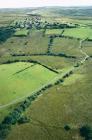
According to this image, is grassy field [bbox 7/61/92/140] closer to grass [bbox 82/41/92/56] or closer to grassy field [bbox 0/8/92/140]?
grassy field [bbox 0/8/92/140]

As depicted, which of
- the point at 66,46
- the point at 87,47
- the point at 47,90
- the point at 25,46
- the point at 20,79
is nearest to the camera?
the point at 47,90

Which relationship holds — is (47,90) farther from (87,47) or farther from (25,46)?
(25,46)

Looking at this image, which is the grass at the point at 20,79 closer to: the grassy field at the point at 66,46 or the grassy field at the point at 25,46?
the grassy field at the point at 25,46

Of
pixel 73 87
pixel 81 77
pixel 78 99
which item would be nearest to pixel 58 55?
pixel 81 77

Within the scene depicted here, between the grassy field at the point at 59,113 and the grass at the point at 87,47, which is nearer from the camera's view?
the grassy field at the point at 59,113

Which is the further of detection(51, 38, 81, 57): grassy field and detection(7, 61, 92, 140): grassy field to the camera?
detection(51, 38, 81, 57): grassy field

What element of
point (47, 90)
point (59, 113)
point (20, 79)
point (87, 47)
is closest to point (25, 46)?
point (87, 47)

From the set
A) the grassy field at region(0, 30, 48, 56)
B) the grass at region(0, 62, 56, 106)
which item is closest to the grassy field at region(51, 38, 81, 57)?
the grassy field at region(0, 30, 48, 56)

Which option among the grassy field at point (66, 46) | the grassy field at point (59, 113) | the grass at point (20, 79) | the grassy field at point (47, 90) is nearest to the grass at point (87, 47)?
the grassy field at point (47, 90)

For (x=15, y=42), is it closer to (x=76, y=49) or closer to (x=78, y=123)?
(x=76, y=49)
